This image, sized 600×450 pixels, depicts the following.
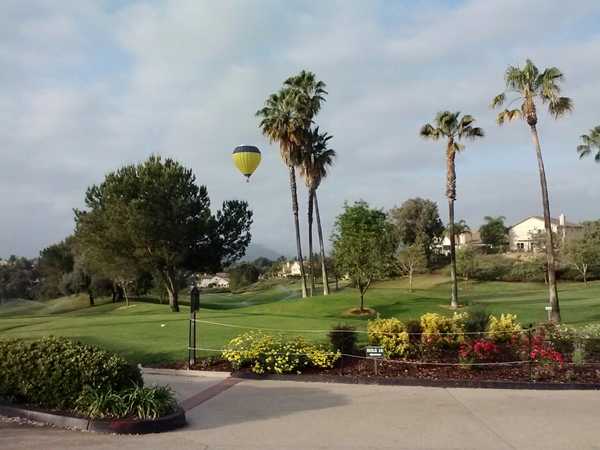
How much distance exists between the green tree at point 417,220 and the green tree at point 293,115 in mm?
43219

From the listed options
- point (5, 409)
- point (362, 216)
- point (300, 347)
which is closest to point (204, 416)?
point (5, 409)

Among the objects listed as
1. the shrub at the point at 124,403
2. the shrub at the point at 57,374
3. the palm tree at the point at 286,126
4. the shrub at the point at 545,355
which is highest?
the palm tree at the point at 286,126

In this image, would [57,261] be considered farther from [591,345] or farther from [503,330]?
[591,345]

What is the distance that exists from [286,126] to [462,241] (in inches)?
3518

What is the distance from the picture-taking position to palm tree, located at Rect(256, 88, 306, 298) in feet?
121

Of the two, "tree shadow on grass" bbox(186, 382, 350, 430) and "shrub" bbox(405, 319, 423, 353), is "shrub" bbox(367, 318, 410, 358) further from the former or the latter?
"tree shadow on grass" bbox(186, 382, 350, 430)

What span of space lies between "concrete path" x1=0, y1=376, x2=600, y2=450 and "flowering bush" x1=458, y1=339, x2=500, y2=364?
119 cm

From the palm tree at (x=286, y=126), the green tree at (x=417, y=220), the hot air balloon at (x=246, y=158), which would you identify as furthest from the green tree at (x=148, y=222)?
the green tree at (x=417, y=220)

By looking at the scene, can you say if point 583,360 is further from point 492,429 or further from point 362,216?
point 362,216

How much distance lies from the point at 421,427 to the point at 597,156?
46.1 m

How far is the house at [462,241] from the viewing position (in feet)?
284

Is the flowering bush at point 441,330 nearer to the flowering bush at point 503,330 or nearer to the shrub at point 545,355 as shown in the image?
the flowering bush at point 503,330

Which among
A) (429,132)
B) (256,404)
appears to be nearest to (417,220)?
(429,132)

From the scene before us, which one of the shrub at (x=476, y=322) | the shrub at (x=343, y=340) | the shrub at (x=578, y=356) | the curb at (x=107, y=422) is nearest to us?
the curb at (x=107, y=422)
